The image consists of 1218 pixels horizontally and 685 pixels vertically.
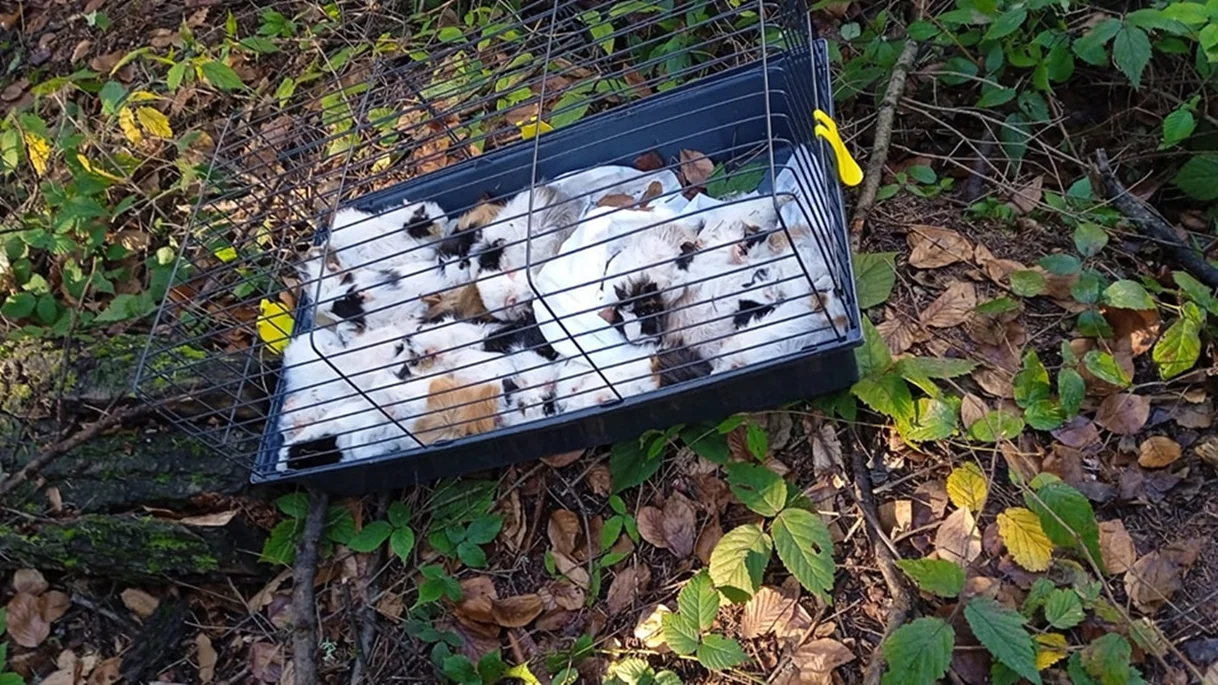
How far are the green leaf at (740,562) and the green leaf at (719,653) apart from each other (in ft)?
0.23

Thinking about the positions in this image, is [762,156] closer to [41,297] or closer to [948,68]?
[948,68]

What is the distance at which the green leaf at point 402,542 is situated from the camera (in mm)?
1703

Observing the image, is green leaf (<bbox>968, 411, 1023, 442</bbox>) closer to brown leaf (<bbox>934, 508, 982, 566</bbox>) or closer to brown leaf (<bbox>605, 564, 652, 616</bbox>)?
brown leaf (<bbox>934, 508, 982, 566</bbox>)

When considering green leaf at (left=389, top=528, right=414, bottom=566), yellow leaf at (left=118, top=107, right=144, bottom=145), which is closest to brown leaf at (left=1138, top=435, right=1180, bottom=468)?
green leaf at (left=389, top=528, right=414, bottom=566)

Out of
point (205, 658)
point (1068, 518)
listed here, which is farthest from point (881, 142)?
point (205, 658)

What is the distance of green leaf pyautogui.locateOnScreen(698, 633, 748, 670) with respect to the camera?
139 cm

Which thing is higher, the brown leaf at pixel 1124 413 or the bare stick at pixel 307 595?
the brown leaf at pixel 1124 413

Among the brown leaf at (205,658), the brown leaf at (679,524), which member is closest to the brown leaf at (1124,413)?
the brown leaf at (679,524)

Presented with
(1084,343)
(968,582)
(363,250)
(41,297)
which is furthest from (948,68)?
(41,297)

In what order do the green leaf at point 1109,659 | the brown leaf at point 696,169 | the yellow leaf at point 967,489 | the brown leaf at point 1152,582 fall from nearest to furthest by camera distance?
1. the green leaf at point 1109,659
2. the brown leaf at point 1152,582
3. the yellow leaf at point 967,489
4. the brown leaf at point 696,169

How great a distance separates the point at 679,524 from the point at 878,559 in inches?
13.9

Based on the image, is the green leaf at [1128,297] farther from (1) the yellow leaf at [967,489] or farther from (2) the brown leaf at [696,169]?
(2) the brown leaf at [696,169]

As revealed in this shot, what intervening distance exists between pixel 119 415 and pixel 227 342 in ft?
1.11

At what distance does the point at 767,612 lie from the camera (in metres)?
1.47
